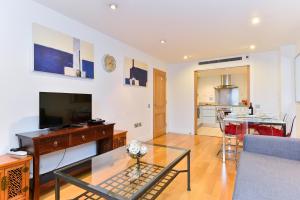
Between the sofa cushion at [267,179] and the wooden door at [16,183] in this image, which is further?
the wooden door at [16,183]

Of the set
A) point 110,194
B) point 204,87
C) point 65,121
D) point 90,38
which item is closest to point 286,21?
point 90,38

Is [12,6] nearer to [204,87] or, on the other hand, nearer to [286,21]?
[286,21]

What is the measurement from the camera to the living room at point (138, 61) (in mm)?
2174

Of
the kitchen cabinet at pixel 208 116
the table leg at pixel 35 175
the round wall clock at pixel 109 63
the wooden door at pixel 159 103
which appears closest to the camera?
the table leg at pixel 35 175

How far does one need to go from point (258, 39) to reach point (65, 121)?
4.12 metres

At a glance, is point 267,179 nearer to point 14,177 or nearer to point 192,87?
point 14,177

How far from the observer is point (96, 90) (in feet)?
10.9

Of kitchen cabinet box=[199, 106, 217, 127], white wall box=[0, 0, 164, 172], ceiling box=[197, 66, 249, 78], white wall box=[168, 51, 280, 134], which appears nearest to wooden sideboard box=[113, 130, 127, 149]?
white wall box=[0, 0, 164, 172]

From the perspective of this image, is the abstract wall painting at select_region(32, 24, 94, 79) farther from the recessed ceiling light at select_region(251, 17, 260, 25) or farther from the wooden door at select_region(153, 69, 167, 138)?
the recessed ceiling light at select_region(251, 17, 260, 25)

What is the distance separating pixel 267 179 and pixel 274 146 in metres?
0.79

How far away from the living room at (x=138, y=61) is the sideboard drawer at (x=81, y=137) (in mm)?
33

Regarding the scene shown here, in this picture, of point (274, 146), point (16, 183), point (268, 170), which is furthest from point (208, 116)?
point (16, 183)

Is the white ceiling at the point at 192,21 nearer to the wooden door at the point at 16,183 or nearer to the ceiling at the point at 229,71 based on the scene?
the ceiling at the point at 229,71

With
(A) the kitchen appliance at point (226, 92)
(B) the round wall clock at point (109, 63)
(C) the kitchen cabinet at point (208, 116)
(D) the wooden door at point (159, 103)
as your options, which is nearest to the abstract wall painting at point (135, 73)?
(B) the round wall clock at point (109, 63)
